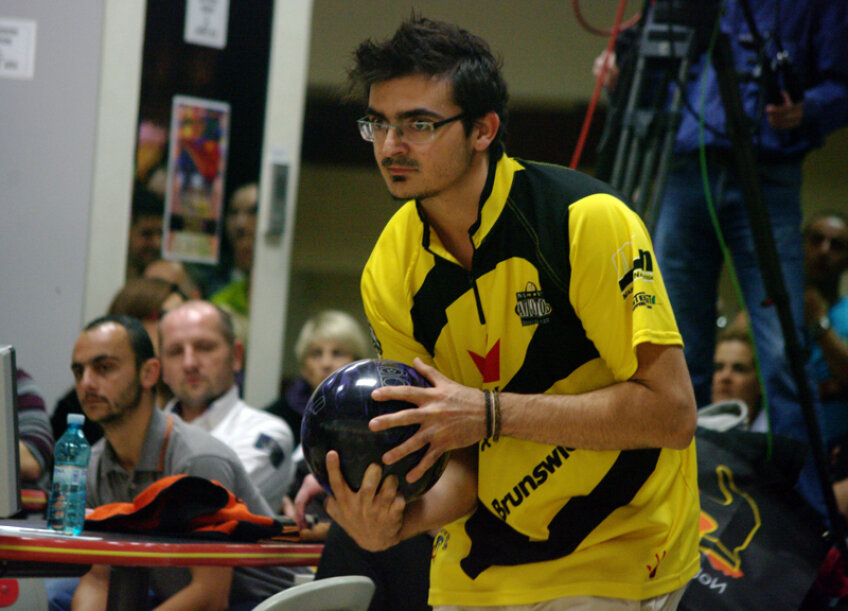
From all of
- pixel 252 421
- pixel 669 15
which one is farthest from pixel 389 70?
pixel 252 421

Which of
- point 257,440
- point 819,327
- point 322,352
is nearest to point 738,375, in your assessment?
point 819,327

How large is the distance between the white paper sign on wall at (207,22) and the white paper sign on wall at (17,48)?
62cm

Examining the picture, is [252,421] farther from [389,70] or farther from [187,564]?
[389,70]

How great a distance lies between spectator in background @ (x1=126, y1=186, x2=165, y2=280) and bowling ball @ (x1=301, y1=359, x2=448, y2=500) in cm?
270

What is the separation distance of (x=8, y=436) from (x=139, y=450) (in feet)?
2.83

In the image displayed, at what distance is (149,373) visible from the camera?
3.17 meters

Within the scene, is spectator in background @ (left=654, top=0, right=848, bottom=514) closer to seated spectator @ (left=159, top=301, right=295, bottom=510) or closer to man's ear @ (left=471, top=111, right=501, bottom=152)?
man's ear @ (left=471, top=111, right=501, bottom=152)

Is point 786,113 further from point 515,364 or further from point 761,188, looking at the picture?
point 515,364

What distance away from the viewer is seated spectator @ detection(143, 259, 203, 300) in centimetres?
425

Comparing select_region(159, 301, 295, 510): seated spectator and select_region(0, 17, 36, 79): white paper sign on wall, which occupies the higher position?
select_region(0, 17, 36, 79): white paper sign on wall

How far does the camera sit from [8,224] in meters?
4.11

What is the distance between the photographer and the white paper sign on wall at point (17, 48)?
13.4ft

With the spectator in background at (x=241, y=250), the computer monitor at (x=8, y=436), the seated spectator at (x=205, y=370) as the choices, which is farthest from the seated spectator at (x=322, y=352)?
the computer monitor at (x=8, y=436)

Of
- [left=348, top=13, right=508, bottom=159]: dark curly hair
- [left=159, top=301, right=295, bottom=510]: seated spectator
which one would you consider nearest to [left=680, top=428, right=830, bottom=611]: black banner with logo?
[left=348, top=13, right=508, bottom=159]: dark curly hair
